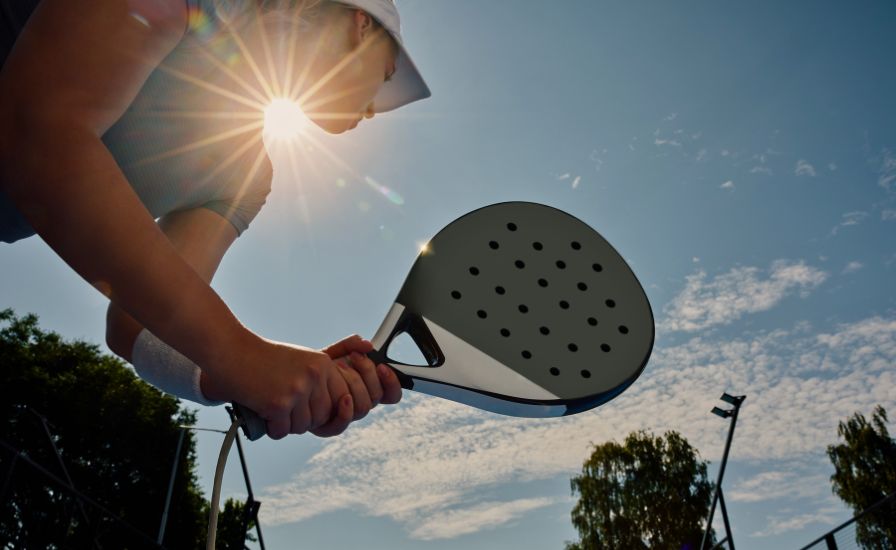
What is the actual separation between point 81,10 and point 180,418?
2249cm

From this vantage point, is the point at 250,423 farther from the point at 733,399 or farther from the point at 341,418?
the point at 733,399

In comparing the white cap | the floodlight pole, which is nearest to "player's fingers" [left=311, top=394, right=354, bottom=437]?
the white cap

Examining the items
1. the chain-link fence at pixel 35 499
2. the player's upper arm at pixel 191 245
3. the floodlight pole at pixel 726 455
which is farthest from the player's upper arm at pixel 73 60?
the floodlight pole at pixel 726 455

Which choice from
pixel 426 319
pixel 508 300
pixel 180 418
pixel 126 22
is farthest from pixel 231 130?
pixel 180 418

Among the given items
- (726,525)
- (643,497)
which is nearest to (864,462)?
(643,497)

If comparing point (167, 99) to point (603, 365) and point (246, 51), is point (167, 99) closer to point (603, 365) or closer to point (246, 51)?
point (246, 51)

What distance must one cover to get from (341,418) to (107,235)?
41 centimetres

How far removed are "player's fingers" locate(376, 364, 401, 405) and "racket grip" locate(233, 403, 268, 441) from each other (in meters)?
0.21

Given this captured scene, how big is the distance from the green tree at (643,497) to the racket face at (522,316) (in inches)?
1373

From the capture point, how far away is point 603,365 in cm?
106

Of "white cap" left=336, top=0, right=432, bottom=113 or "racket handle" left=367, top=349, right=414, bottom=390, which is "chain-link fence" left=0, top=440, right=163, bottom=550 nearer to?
"white cap" left=336, top=0, right=432, bottom=113

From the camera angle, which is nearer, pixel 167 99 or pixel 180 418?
pixel 167 99

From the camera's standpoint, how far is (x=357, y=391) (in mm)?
904

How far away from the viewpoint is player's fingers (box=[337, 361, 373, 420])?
0.90 m
